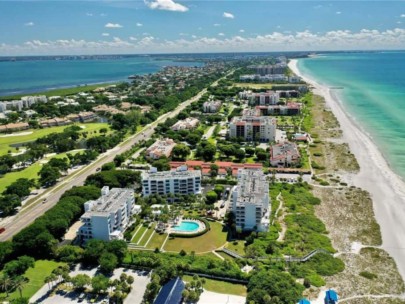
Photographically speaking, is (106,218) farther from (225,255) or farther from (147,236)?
(225,255)

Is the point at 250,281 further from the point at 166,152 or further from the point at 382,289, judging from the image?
the point at 166,152

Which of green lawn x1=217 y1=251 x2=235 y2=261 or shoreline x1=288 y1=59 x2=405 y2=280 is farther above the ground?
shoreline x1=288 y1=59 x2=405 y2=280

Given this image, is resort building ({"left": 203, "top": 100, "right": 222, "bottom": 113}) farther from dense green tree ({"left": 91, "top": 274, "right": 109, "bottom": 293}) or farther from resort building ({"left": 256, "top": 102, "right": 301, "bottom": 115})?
dense green tree ({"left": 91, "top": 274, "right": 109, "bottom": 293})

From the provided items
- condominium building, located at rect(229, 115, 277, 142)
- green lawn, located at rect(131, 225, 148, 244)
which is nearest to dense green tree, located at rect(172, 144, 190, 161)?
condominium building, located at rect(229, 115, 277, 142)

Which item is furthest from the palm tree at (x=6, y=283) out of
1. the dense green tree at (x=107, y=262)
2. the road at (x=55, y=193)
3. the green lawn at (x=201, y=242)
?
the green lawn at (x=201, y=242)

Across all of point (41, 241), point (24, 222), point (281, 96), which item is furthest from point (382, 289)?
point (281, 96)

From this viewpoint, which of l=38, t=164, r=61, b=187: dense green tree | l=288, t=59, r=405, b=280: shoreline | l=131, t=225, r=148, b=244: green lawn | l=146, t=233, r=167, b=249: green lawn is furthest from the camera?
l=38, t=164, r=61, b=187: dense green tree
